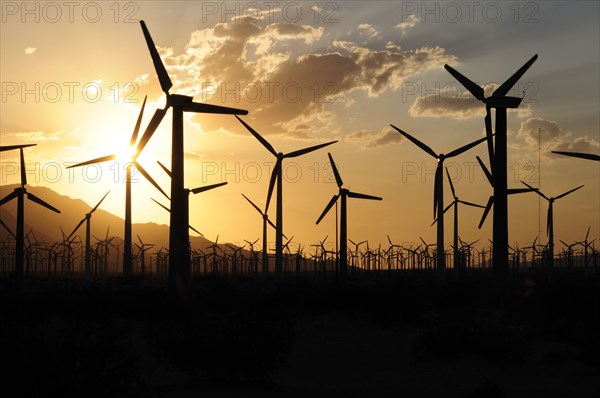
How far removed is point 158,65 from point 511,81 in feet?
81.5

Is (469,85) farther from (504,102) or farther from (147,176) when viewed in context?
(147,176)

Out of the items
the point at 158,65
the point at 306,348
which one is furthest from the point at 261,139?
the point at 306,348

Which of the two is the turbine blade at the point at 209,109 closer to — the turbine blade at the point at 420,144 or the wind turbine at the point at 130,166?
the wind turbine at the point at 130,166

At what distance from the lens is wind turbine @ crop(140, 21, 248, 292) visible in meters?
48.3

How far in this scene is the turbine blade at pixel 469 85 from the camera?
61.3 metres

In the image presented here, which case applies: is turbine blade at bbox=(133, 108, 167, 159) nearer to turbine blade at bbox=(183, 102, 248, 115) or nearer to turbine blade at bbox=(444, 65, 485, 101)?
turbine blade at bbox=(183, 102, 248, 115)

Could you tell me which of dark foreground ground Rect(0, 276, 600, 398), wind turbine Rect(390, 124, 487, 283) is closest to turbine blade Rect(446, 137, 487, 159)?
wind turbine Rect(390, 124, 487, 283)

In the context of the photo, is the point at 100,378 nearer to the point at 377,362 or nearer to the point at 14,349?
the point at 14,349

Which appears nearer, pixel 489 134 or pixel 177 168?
pixel 177 168

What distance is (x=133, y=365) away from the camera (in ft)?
79.3

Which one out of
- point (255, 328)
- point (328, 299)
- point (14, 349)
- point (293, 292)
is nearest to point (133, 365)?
point (14, 349)

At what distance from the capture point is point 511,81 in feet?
200

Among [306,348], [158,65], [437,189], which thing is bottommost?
[306,348]

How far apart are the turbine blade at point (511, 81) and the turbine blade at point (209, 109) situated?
17785mm
